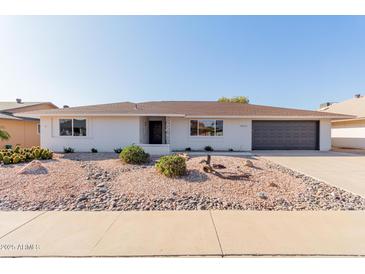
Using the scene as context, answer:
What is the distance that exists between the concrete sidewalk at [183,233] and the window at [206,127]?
10.5 m

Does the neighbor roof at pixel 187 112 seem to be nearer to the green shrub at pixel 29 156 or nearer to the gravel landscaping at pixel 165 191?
the green shrub at pixel 29 156

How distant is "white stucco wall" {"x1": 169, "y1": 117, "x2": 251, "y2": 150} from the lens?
14781mm

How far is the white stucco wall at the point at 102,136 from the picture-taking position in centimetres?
1369

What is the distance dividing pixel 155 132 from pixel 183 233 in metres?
12.7

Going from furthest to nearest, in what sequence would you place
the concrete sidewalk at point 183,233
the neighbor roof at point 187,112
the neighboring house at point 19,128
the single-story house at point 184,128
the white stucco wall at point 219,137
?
the neighboring house at point 19,128
the white stucco wall at point 219,137
the single-story house at point 184,128
the neighbor roof at point 187,112
the concrete sidewalk at point 183,233

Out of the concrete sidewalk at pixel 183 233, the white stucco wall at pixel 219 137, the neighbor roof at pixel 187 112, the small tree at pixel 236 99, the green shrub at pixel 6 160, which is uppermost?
the small tree at pixel 236 99

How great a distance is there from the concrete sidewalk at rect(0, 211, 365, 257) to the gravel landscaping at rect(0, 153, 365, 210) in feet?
1.44

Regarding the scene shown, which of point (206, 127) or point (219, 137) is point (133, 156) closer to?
point (206, 127)

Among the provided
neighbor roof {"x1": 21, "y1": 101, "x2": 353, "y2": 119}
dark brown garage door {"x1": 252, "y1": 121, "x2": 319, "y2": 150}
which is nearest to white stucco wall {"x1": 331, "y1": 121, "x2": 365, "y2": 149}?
neighbor roof {"x1": 21, "y1": 101, "x2": 353, "y2": 119}

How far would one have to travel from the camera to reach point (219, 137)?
582 inches

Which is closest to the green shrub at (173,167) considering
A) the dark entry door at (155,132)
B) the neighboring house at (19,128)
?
the dark entry door at (155,132)

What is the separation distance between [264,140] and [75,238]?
14537mm

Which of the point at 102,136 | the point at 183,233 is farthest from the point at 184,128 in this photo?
the point at 183,233

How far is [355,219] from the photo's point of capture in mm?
4207
